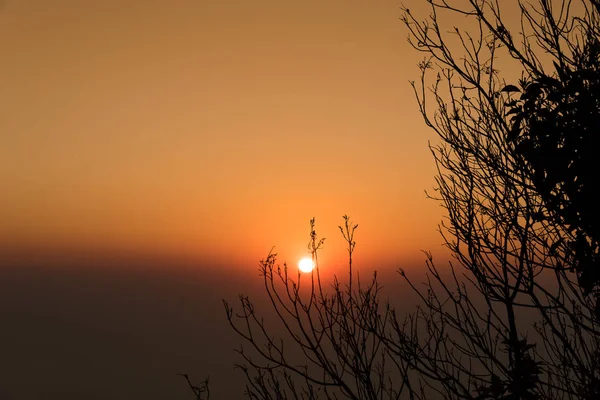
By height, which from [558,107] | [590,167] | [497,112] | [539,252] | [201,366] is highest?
[201,366]

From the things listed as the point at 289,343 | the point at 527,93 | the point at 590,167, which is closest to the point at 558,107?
the point at 527,93

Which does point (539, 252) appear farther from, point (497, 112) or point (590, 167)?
point (497, 112)

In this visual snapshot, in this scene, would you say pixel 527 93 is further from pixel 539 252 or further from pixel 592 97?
pixel 539 252

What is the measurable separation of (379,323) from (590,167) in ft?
7.47

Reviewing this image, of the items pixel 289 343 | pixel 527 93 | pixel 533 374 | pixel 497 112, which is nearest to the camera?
pixel 533 374

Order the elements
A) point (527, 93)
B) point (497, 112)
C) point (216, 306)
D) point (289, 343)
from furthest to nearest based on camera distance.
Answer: point (216, 306)
point (289, 343)
point (497, 112)
point (527, 93)

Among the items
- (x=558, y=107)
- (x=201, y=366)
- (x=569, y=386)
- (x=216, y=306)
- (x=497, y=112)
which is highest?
(x=216, y=306)

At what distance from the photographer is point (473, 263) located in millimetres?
4328

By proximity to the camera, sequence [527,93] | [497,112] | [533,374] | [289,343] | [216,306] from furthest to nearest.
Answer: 1. [216,306]
2. [289,343]
3. [497,112]
4. [527,93]
5. [533,374]

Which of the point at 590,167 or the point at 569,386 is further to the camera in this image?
the point at 569,386

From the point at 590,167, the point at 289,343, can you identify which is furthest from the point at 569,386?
the point at 289,343

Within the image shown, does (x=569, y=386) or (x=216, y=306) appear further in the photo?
(x=216, y=306)

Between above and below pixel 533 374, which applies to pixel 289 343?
above

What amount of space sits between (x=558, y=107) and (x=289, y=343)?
16173cm
